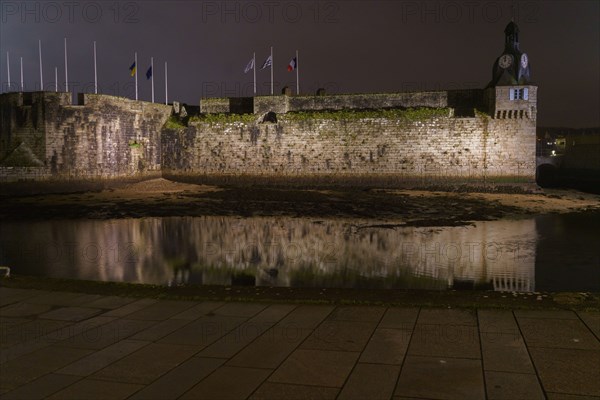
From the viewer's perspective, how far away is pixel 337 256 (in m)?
11.6

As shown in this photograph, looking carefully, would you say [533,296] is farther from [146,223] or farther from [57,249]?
[146,223]

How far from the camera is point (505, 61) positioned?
1176 inches

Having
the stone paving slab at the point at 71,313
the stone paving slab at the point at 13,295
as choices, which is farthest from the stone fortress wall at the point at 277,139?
the stone paving slab at the point at 71,313

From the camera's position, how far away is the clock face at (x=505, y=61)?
29.8 meters

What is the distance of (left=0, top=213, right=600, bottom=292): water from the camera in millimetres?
9375

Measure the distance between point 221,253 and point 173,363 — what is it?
7858 millimetres

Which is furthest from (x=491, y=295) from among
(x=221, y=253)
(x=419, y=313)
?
(x=221, y=253)

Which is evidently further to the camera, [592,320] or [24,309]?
[24,309]

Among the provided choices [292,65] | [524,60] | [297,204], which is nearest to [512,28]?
[524,60]

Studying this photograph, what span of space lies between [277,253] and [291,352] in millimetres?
7654

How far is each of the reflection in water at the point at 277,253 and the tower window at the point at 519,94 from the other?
12.7m

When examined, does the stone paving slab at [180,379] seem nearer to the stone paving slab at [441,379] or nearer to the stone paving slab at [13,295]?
the stone paving slab at [441,379]

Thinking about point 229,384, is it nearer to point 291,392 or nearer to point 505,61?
point 291,392

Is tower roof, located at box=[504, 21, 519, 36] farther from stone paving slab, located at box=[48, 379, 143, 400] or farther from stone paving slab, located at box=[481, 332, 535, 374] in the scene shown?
stone paving slab, located at box=[48, 379, 143, 400]
